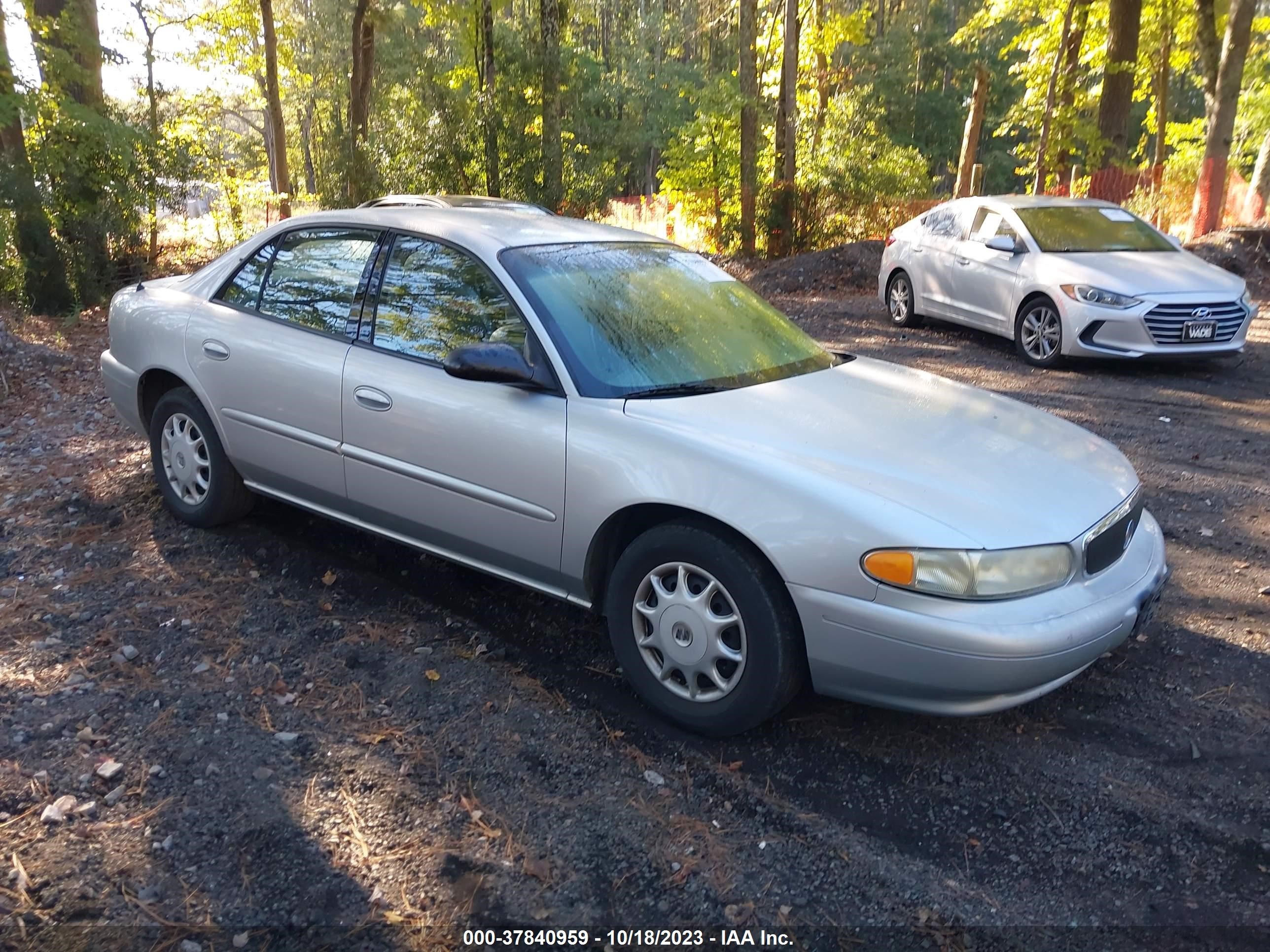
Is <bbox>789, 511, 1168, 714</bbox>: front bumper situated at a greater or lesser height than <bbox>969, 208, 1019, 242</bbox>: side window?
lesser

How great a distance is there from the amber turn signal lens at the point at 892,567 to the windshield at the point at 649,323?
3.41 feet

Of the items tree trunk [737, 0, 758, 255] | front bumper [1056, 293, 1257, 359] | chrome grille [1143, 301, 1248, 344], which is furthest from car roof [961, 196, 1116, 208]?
tree trunk [737, 0, 758, 255]

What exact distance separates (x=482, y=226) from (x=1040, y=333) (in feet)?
22.8

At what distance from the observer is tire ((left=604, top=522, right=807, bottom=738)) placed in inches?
122

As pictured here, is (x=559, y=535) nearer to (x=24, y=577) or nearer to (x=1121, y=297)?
(x=24, y=577)

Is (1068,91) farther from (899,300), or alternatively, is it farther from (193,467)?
(193,467)

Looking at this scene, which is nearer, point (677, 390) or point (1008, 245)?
point (677, 390)

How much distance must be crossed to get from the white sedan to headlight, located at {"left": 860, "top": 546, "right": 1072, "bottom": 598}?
6.82 meters

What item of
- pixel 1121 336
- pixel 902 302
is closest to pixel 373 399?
pixel 1121 336

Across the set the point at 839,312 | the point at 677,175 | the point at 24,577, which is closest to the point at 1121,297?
the point at 839,312

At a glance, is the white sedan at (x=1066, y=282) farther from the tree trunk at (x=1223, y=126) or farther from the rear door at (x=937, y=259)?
the tree trunk at (x=1223, y=126)

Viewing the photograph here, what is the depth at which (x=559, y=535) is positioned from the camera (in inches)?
139

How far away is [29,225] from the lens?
37.8 feet

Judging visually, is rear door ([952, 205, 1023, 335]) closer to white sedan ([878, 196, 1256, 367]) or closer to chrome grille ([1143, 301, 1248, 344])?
white sedan ([878, 196, 1256, 367])
